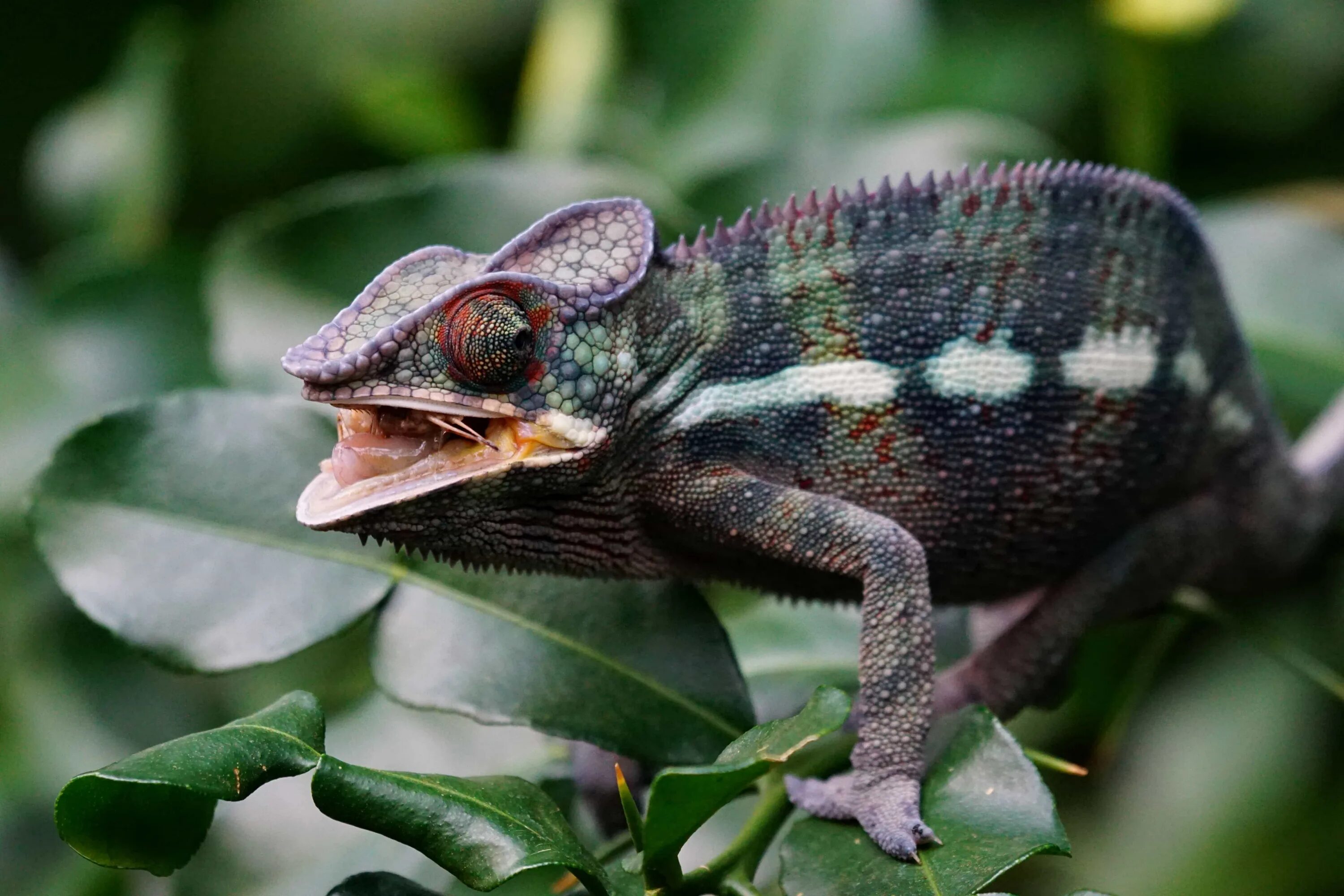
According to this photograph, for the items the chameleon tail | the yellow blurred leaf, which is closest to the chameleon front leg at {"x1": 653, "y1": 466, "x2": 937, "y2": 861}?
the chameleon tail

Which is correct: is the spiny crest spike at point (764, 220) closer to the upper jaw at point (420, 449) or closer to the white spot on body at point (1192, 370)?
the upper jaw at point (420, 449)

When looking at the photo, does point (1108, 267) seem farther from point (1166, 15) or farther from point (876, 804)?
point (1166, 15)

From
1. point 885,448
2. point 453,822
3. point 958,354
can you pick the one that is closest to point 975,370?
point 958,354

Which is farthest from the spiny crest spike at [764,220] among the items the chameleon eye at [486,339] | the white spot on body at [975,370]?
the chameleon eye at [486,339]

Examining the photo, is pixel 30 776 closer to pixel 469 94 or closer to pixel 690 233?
pixel 690 233

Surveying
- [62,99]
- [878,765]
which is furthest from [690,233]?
[62,99]

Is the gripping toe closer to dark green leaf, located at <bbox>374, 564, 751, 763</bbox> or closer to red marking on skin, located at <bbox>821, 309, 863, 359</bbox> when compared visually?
dark green leaf, located at <bbox>374, 564, 751, 763</bbox>
